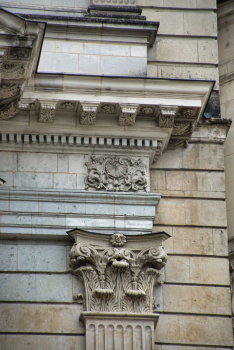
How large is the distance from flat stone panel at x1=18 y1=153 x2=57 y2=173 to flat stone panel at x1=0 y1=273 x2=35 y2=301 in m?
2.05

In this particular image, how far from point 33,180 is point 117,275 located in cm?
240

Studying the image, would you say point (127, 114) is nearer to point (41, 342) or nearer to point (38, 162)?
point (38, 162)

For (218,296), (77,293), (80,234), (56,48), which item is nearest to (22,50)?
(56,48)

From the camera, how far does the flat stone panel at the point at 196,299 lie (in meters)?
13.6

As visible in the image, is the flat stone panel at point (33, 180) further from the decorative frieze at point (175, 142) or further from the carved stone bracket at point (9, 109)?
the decorative frieze at point (175, 142)

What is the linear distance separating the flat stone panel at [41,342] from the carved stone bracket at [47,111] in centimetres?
401

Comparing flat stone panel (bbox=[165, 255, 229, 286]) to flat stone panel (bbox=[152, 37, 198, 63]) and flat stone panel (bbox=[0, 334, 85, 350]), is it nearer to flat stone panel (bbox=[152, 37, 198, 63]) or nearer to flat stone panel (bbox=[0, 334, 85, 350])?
flat stone panel (bbox=[0, 334, 85, 350])

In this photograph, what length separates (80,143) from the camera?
14.4 metres

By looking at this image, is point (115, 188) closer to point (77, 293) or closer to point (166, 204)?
point (166, 204)

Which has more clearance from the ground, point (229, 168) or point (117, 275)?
point (229, 168)

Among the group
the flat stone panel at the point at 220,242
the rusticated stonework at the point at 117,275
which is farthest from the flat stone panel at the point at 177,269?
the flat stone panel at the point at 220,242

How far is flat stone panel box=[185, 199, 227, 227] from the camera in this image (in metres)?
14.4

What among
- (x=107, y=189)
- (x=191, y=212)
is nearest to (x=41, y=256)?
(x=107, y=189)

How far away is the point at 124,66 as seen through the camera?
1502 centimetres
